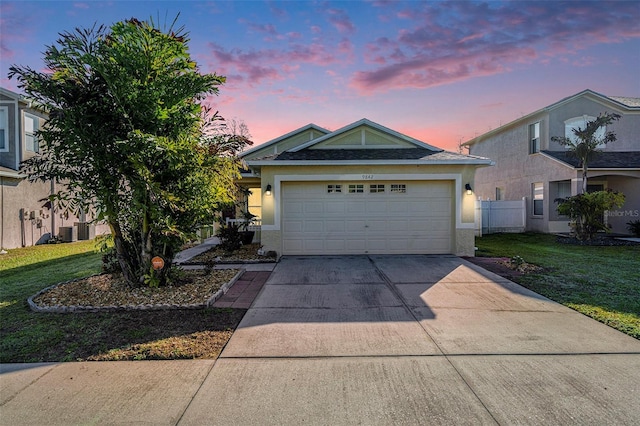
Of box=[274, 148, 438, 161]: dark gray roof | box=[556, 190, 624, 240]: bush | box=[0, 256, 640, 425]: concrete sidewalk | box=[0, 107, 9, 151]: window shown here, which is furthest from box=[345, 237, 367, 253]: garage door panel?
box=[0, 107, 9, 151]: window

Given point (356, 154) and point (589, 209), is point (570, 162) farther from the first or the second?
point (356, 154)

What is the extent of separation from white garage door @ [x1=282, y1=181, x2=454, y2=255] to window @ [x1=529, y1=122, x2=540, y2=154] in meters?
10.4

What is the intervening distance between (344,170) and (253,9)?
4957 millimetres

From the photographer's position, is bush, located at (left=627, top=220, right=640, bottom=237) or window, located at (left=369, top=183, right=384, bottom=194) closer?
window, located at (left=369, top=183, right=384, bottom=194)

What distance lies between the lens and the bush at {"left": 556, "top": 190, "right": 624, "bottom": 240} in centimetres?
1349

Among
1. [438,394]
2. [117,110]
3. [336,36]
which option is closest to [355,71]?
[336,36]

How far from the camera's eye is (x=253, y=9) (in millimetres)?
9164

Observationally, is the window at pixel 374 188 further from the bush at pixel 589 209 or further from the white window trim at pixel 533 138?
the white window trim at pixel 533 138

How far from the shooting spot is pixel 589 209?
13719 mm

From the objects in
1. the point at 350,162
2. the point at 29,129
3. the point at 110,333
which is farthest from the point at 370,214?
the point at 29,129

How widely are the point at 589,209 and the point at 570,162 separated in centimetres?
314

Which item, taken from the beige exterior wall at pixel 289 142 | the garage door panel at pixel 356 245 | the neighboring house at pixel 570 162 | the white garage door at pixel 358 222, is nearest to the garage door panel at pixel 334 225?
the white garage door at pixel 358 222

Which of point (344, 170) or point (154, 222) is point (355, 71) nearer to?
point (344, 170)

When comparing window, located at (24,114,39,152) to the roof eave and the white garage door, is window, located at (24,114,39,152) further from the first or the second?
the white garage door
